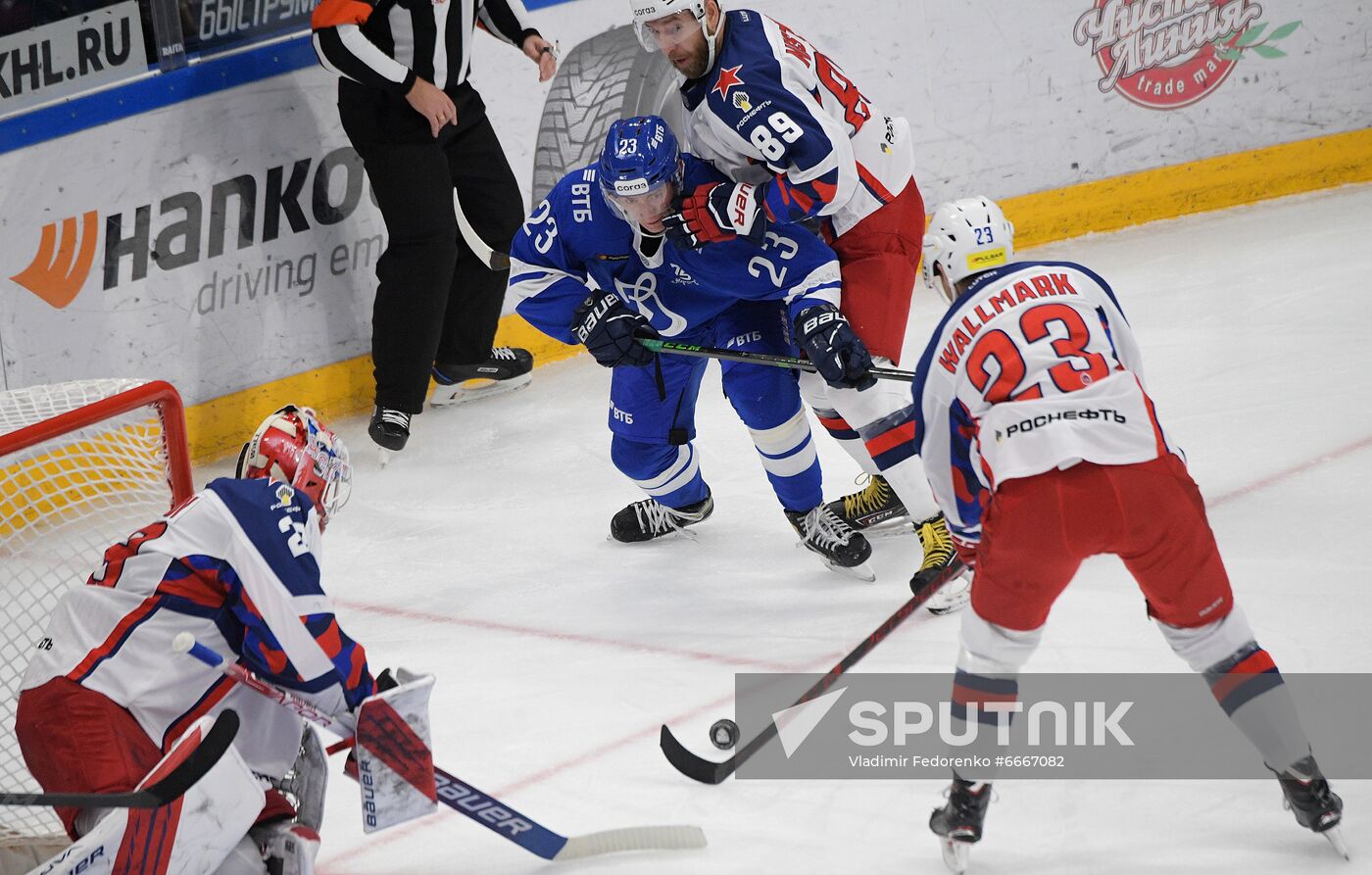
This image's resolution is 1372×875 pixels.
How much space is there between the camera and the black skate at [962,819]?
2.17 metres

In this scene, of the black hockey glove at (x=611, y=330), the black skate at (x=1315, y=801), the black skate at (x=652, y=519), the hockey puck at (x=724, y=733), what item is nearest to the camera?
the black skate at (x=1315, y=801)

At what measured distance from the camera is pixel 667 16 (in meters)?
3.11

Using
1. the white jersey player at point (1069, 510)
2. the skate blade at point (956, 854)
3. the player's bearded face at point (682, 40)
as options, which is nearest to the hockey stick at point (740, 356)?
the player's bearded face at point (682, 40)

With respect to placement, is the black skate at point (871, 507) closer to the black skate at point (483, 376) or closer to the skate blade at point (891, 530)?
the skate blade at point (891, 530)

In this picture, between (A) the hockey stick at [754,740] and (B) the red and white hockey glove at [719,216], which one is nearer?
(A) the hockey stick at [754,740]

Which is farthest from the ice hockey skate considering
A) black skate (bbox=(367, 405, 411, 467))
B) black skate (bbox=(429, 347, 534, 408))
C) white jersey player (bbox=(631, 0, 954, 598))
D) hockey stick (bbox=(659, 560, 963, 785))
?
black skate (bbox=(429, 347, 534, 408))

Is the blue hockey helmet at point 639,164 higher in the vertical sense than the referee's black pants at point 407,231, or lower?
higher

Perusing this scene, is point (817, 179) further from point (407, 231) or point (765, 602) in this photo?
point (407, 231)

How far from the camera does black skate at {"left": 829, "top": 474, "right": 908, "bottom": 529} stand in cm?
352

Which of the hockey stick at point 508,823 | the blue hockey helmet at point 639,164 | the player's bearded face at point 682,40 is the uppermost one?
the player's bearded face at point 682,40

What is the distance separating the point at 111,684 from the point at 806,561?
71.6 inches

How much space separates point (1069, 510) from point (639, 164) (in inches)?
52.3

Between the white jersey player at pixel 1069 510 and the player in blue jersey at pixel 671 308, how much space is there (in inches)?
38.7

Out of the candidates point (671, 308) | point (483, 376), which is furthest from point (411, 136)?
point (671, 308)
